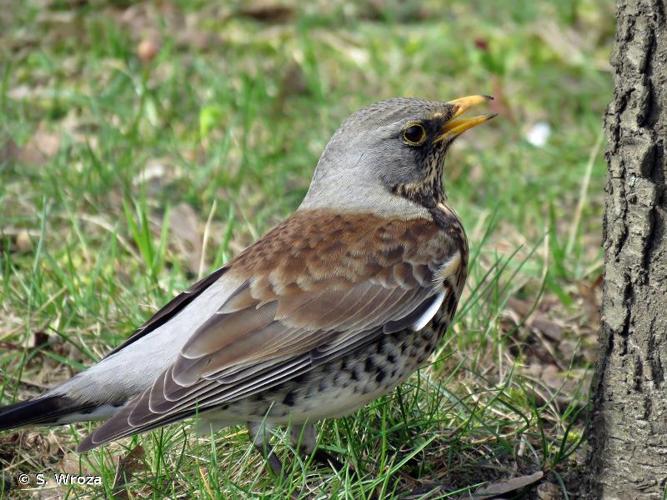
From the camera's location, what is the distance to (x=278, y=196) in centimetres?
644

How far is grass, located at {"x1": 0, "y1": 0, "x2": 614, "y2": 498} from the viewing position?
4340mm

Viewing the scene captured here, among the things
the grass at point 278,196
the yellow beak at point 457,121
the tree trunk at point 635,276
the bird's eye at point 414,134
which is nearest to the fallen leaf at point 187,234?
the grass at point 278,196

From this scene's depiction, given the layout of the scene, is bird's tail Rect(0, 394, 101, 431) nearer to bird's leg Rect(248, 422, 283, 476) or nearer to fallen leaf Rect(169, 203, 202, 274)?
bird's leg Rect(248, 422, 283, 476)

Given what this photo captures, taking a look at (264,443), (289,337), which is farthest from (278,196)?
(264,443)

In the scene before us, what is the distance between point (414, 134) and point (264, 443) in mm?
1522

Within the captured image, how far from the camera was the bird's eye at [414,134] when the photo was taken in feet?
15.4

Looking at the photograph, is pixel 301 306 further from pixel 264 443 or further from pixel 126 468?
pixel 126 468

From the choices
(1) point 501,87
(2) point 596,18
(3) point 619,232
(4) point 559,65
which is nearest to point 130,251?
(3) point 619,232

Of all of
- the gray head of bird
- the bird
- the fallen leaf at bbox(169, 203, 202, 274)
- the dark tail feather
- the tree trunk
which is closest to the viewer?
the tree trunk

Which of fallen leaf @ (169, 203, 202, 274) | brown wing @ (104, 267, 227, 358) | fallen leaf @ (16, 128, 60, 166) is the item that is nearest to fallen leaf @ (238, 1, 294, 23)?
fallen leaf @ (16, 128, 60, 166)

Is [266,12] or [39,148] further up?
[266,12]

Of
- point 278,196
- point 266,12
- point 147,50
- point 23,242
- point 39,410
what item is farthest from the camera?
point 266,12

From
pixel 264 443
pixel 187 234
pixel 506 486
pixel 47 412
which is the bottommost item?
pixel 506 486

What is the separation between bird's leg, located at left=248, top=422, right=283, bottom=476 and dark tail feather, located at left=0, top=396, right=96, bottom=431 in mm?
618
